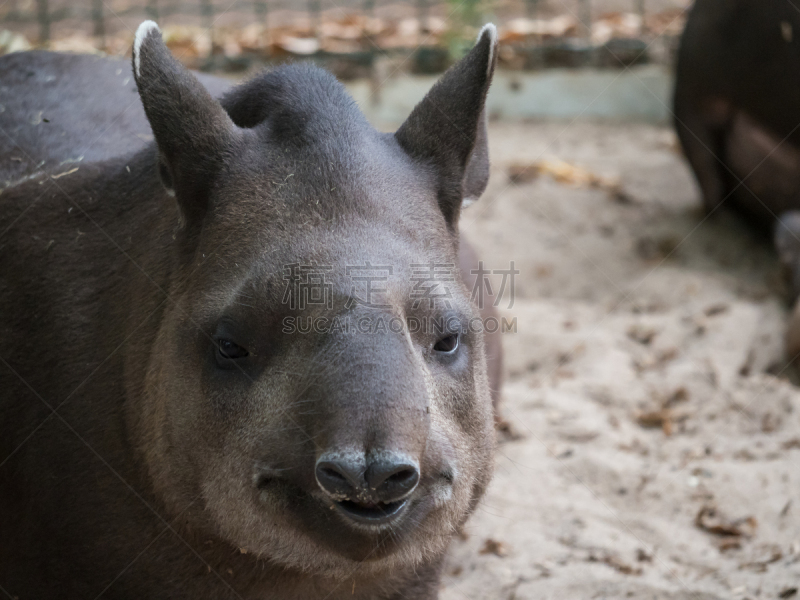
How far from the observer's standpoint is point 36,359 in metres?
3.25

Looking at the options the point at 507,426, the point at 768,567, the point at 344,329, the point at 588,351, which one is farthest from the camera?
the point at 588,351

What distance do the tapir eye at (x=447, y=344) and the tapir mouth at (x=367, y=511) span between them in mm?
567

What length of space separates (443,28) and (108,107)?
5940 mm

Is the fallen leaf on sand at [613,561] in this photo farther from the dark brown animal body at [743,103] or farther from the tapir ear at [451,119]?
the dark brown animal body at [743,103]

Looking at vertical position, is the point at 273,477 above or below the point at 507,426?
above

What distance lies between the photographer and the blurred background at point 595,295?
4281 mm

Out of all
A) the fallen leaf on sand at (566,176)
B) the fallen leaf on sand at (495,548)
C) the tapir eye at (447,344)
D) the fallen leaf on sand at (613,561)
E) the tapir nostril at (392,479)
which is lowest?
the fallen leaf on sand at (566,176)

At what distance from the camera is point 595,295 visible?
7.01m

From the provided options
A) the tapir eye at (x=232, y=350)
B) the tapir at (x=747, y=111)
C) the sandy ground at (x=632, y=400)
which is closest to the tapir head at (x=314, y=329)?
the tapir eye at (x=232, y=350)

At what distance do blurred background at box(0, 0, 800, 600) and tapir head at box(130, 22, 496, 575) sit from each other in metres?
0.97

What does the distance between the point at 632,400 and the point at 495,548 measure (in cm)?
162

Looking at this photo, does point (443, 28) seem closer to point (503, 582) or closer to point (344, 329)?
point (503, 582)

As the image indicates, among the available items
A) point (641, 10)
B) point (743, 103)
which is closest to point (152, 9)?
point (641, 10)

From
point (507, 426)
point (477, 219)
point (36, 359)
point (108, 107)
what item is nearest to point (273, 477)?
point (36, 359)
